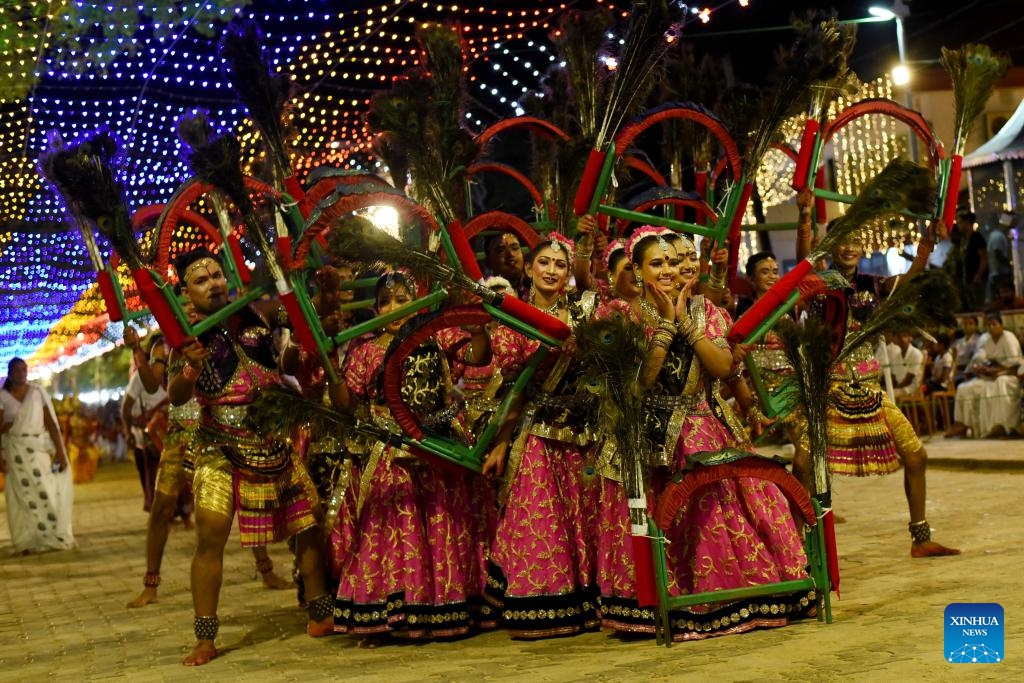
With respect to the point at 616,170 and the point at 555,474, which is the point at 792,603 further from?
the point at 616,170

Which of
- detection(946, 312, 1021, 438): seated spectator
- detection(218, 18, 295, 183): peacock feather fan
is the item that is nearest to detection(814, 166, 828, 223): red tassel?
detection(218, 18, 295, 183): peacock feather fan

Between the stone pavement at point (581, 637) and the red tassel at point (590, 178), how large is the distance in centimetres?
206

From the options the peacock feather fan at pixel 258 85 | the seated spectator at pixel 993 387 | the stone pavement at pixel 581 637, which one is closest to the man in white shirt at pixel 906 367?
the seated spectator at pixel 993 387

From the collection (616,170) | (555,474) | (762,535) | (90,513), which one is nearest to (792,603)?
(762,535)

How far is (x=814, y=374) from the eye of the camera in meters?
5.54

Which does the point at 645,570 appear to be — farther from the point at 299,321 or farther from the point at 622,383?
the point at 299,321

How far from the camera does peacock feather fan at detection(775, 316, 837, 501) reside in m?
5.50

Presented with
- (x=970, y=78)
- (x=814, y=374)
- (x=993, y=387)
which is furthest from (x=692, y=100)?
(x=993, y=387)

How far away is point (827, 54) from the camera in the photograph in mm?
6012

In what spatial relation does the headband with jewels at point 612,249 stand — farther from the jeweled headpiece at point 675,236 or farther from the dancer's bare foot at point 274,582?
the dancer's bare foot at point 274,582

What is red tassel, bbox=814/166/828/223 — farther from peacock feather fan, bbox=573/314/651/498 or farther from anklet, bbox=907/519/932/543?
peacock feather fan, bbox=573/314/651/498

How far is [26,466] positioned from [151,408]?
1.45m

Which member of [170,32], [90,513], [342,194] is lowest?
[90,513]

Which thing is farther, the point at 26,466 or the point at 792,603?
the point at 26,466
